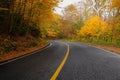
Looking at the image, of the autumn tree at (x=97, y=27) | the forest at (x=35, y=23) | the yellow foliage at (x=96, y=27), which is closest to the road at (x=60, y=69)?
the forest at (x=35, y=23)

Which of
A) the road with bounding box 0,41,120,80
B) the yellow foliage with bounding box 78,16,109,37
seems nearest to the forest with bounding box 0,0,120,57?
the yellow foliage with bounding box 78,16,109,37

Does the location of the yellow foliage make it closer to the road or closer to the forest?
the forest

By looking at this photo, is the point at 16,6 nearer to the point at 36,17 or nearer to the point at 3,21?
the point at 3,21

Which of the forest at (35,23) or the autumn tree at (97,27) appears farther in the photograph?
the autumn tree at (97,27)

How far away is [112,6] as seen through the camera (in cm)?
2769

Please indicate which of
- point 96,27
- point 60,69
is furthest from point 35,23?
point 60,69

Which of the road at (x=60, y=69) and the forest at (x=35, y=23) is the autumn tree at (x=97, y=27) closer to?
the forest at (x=35, y=23)

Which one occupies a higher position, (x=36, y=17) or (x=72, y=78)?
(x=36, y=17)

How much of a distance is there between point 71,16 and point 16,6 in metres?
57.8

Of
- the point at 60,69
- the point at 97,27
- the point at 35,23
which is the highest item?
the point at 35,23

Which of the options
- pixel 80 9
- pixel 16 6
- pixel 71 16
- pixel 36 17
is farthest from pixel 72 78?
pixel 71 16

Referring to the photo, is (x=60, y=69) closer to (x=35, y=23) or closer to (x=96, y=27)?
(x=35, y=23)

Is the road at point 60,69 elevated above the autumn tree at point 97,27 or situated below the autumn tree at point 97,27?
below

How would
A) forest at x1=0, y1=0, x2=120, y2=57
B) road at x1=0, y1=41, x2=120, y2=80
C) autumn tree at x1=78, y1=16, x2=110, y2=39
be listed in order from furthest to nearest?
autumn tree at x1=78, y1=16, x2=110, y2=39
forest at x1=0, y1=0, x2=120, y2=57
road at x1=0, y1=41, x2=120, y2=80
